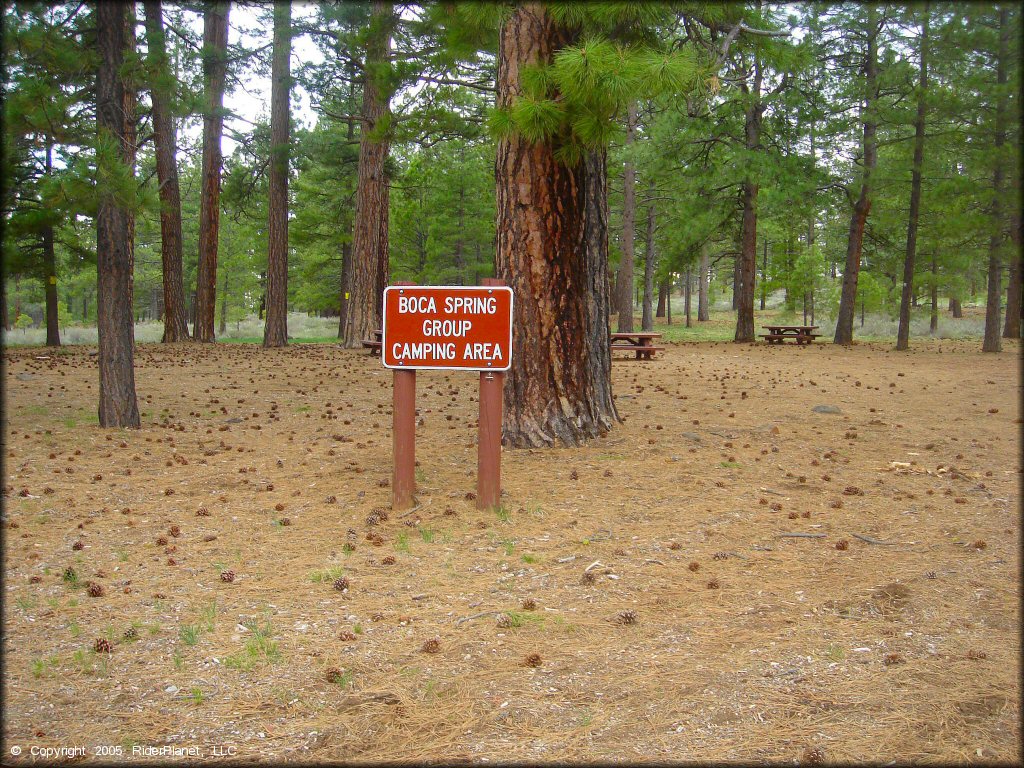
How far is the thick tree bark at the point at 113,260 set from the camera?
24.7ft

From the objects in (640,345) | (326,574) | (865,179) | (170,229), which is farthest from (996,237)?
(170,229)

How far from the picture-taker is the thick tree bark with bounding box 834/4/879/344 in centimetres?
1839

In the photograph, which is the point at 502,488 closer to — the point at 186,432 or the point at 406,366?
the point at 406,366

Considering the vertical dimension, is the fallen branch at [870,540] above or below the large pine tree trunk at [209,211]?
below

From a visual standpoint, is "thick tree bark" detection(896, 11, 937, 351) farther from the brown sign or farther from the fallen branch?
the brown sign

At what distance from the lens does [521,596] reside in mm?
3998

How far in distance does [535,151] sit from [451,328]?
233 centimetres

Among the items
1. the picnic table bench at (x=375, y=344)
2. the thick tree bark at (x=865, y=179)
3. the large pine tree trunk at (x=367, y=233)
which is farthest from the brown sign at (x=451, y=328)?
the thick tree bark at (x=865, y=179)

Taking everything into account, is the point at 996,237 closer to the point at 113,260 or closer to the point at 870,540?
the point at 870,540

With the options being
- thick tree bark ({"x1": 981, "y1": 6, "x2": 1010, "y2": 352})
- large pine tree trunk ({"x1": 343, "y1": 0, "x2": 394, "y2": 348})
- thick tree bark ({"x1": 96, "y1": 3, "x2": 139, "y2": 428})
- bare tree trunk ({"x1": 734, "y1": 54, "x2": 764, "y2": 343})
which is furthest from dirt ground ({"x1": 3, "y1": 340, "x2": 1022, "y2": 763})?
bare tree trunk ({"x1": 734, "y1": 54, "x2": 764, "y2": 343})

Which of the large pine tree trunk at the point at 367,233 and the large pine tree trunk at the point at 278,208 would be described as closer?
the large pine tree trunk at the point at 367,233

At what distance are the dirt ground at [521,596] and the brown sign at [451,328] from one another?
3.34ft

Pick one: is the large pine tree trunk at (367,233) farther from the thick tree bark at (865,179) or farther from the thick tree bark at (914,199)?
the thick tree bark at (914,199)

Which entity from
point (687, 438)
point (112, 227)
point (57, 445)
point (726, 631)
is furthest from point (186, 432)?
point (726, 631)
